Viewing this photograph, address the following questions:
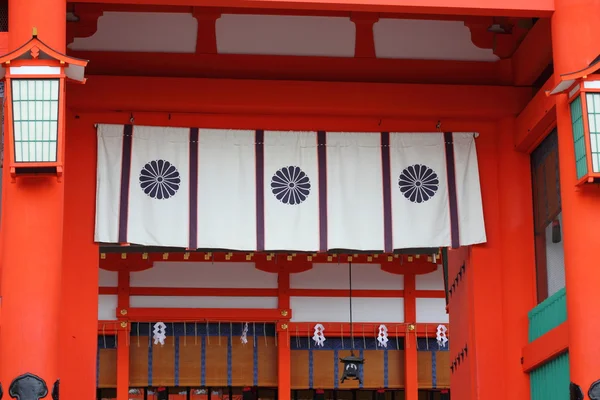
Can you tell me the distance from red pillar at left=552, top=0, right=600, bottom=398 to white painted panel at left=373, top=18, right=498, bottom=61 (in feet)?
6.42

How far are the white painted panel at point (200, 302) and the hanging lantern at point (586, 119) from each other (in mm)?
7161

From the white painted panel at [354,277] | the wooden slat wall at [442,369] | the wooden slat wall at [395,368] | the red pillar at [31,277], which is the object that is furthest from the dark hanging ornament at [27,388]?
the wooden slat wall at [442,369]

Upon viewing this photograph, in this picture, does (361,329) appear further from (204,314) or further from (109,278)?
(109,278)

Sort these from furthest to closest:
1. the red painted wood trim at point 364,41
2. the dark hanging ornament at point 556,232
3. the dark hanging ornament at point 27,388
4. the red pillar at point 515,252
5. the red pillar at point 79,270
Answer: the red painted wood trim at point 364,41 → the red pillar at point 515,252 → the dark hanging ornament at point 556,232 → the red pillar at point 79,270 → the dark hanging ornament at point 27,388

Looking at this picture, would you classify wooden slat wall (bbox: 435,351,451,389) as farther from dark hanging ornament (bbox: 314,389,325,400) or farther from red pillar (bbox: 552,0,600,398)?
red pillar (bbox: 552,0,600,398)

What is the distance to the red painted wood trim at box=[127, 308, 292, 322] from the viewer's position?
1383 cm

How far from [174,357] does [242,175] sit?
540 cm

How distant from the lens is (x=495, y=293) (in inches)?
365

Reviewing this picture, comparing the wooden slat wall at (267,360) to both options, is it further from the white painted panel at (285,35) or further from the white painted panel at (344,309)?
the white painted panel at (285,35)

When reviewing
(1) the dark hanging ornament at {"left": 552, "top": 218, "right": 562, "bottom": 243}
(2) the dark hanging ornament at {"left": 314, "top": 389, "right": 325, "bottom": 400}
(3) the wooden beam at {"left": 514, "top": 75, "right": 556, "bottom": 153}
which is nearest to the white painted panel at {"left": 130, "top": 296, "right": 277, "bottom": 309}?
(2) the dark hanging ornament at {"left": 314, "top": 389, "right": 325, "bottom": 400}

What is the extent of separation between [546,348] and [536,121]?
1.75m

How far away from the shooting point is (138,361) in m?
14.0

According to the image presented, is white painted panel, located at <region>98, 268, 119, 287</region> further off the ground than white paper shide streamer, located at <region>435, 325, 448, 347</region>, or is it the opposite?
white painted panel, located at <region>98, 268, 119, 287</region>

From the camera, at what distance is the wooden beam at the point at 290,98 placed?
9.24 meters
